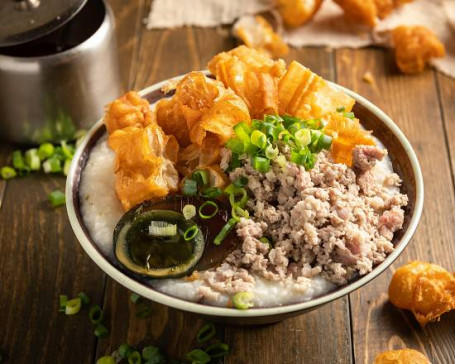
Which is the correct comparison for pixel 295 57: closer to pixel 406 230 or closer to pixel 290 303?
pixel 406 230

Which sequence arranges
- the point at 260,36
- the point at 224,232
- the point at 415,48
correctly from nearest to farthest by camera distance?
the point at 224,232
the point at 415,48
the point at 260,36

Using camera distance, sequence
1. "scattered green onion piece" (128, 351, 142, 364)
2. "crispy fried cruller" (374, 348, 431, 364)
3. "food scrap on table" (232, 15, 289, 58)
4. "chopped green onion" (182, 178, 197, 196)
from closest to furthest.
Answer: "chopped green onion" (182, 178, 197, 196), "crispy fried cruller" (374, 348, 431, 364), "scattered green onion piece" (128, 351, 142, 364), "food scrap on table" (232, 15, 289, 58)

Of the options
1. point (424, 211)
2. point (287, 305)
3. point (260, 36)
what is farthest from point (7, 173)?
point (424, 211)

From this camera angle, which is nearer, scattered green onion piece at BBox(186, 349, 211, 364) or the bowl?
the bowl

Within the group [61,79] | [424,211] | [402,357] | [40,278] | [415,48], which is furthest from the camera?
[415,48]

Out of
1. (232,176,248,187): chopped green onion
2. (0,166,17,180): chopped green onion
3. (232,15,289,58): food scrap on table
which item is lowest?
(0,166,17,180): chopped green onion

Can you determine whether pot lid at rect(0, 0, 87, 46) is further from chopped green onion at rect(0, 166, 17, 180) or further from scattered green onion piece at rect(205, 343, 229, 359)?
scattered green onion piece at rect(205, 343, 229, 359)

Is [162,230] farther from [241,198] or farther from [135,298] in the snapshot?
[135,298]

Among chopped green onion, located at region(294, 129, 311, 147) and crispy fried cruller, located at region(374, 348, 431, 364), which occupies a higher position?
chopped green onion, located at region(294, 129, 311, 147)

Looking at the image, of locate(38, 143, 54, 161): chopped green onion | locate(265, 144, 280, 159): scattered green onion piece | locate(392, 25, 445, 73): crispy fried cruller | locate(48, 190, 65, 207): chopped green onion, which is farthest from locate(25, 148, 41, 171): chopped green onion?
locate(392, 25, 445, 73): crispy fried cruller
